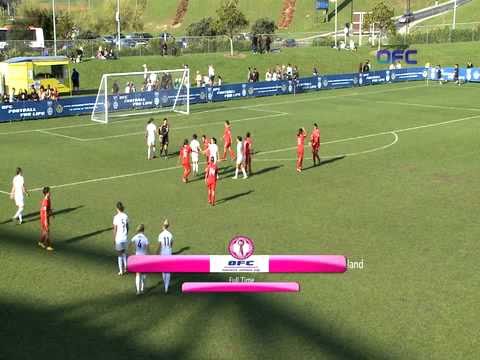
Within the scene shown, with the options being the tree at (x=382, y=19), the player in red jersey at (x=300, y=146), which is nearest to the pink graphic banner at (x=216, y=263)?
the player in red jersey at (x=300, y=146)

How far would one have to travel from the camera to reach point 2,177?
2764cm

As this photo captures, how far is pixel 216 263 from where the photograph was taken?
1580 centimetres

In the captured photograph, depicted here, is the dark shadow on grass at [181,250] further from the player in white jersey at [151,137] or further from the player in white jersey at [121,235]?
the player in white jersey at [151,137]

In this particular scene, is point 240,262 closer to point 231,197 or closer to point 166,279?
point 166,279

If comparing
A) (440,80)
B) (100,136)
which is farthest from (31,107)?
(440,80)

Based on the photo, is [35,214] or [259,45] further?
[259,45]

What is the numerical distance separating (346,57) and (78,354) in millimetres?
68160

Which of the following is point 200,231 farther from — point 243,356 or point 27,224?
point 243,356

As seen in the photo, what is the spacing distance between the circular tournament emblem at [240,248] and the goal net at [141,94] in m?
30.4

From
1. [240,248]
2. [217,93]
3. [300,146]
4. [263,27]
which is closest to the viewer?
[240,248]

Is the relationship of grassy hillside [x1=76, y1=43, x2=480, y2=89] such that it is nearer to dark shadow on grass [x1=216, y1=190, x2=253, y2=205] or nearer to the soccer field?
the soccer field
